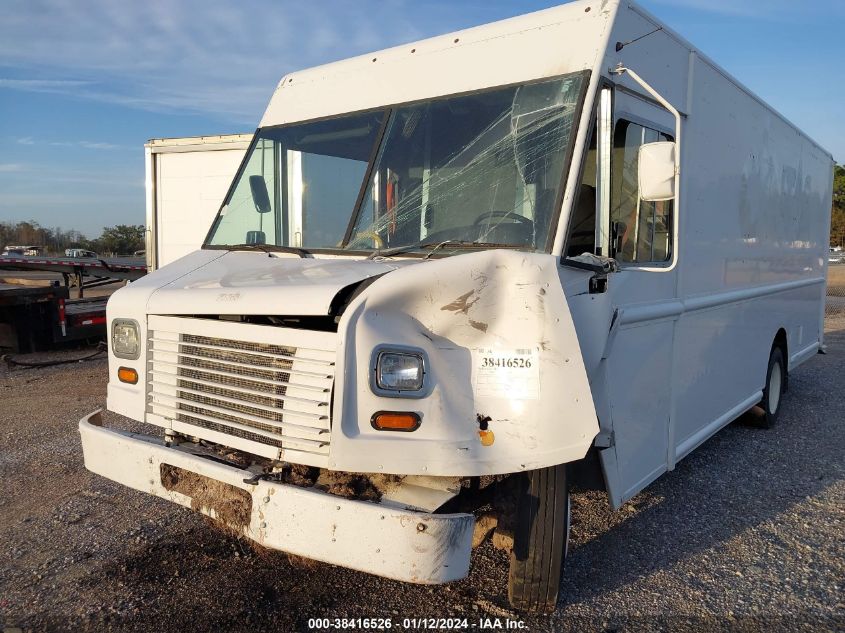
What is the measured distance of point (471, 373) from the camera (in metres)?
2.98

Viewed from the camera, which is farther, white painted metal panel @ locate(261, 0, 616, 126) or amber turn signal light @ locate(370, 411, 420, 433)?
white painted metal panel @ locate(261, 0, 616, 126)

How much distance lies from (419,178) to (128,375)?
1869 mm

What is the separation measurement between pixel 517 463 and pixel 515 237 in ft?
3.70

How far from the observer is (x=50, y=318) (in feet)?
35.9

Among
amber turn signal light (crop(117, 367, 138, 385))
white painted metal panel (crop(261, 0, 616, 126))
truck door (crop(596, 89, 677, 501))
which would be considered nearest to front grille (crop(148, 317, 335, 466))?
amber turn signal light (crop(117, 367, 138, 385))

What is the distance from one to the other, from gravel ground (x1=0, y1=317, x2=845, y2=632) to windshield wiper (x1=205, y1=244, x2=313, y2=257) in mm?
1736

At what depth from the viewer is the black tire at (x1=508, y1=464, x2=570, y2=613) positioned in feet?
10.8

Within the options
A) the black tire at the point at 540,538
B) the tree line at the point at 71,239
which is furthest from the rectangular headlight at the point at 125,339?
the tree line at the point at 71,239

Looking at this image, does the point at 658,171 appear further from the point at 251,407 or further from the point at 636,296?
the point at 251,407

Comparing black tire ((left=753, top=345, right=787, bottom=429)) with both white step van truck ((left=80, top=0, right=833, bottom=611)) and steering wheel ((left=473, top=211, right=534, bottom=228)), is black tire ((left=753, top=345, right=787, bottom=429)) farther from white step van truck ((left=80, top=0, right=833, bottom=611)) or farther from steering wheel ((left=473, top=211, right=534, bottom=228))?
steering wheel ((left=473, top=211, right=534, bottom=228))

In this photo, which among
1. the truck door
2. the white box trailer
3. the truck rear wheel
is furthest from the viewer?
the white box trailer

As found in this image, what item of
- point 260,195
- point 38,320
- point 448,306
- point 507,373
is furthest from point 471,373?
point 38,320

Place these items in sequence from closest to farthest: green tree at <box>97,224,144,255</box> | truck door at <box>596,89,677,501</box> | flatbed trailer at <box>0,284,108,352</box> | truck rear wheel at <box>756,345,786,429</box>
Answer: truck door at <box>596,89,677,501</box> → truck rear wheel at <box>756,345,786,429</box> → flatbed trailer at <box>0,284,108,352</box> → green tree at <box>97,224,144,255</box>

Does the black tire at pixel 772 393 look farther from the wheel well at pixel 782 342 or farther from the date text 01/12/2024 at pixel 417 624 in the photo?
the date text 01/12/2024 at pixel 417 624
